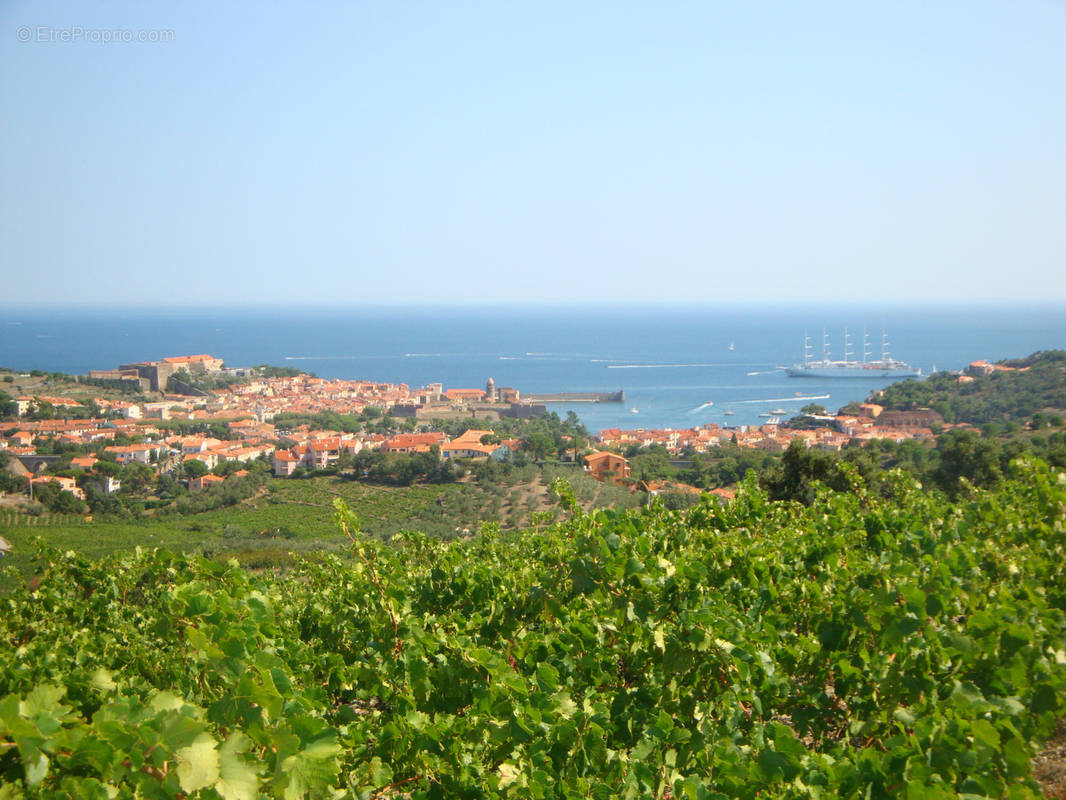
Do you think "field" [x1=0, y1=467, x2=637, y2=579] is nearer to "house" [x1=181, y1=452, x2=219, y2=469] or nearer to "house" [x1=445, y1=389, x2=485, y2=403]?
"house" [x1=181, y1=452, x2=219, y2=469]

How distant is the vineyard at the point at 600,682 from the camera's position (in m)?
1.41

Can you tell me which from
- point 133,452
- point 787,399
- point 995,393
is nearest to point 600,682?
point 133,452

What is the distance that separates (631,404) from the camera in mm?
53375

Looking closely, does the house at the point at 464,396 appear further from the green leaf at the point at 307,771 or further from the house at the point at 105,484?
the green leaf at the point at 307,771

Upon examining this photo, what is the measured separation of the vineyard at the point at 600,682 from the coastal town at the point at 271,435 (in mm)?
14849

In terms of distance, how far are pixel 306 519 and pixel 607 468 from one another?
8817 millimetres

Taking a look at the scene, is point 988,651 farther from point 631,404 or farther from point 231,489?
point 631,404

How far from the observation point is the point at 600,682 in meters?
2.47

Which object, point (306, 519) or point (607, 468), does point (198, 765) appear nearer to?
point (306, 519)

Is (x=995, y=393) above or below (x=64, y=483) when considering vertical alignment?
above

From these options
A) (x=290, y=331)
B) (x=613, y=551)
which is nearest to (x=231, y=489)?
(x=613, y=551)

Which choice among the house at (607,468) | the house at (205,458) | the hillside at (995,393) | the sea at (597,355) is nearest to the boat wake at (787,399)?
the sea at (597,355)

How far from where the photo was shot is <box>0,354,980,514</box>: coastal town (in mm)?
25906

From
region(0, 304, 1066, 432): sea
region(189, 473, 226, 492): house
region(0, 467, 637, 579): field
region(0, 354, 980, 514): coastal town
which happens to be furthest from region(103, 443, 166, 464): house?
region(0, 304, 1066, 432): sea
